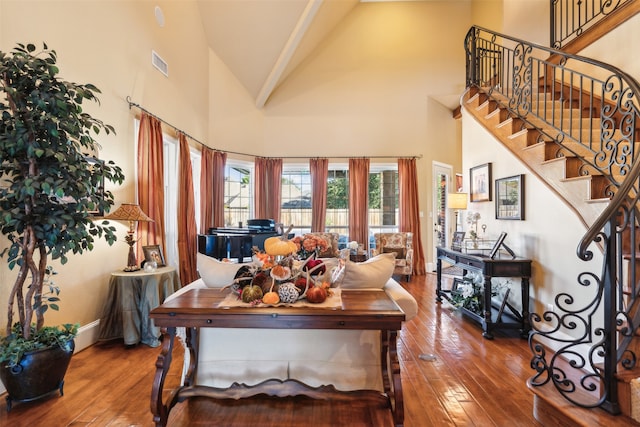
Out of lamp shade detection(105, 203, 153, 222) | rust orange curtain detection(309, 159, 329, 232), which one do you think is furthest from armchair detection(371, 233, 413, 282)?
lamp shade detection(105, 203, 153, 222)

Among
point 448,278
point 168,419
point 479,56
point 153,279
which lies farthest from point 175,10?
point 448,278

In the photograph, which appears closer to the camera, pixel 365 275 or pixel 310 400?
pixel 310 400

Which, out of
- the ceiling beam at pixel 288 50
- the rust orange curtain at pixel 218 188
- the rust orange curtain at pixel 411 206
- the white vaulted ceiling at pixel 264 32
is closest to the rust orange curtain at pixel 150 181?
the rust orange curtain at pixel 218 188

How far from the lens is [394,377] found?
181 cm

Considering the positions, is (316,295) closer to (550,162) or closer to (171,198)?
(550,162)

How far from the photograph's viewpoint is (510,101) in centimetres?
395

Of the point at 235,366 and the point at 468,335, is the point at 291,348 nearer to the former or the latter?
the point at 235,366

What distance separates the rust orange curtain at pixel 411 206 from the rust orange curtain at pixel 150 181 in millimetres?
4743

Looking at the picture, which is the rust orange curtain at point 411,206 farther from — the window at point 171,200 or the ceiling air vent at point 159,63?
the ceiling air vent at point 159,63

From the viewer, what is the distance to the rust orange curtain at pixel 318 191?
22.5 ft

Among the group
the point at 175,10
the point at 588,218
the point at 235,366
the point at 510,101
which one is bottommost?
the point at 235,366

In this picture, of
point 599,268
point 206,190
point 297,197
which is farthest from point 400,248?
point 206,190

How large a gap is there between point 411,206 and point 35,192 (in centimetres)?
611

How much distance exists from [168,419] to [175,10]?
514cm
